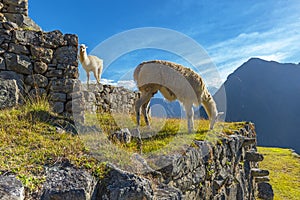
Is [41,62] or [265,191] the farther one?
[265,191]

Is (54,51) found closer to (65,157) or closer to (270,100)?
(65,157)

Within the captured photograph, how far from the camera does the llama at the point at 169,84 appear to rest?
18.7 ft

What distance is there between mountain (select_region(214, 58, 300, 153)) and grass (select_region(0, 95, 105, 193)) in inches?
3408

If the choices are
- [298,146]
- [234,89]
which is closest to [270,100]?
[234,89]

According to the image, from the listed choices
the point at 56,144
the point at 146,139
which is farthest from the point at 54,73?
the point at 146,139

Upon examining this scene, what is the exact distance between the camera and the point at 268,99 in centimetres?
10544

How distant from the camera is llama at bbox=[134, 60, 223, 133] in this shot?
18.7 feet

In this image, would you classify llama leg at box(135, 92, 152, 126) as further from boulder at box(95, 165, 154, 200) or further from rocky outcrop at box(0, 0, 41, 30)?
rocky outcrop at box(0, 0, 41, 30)

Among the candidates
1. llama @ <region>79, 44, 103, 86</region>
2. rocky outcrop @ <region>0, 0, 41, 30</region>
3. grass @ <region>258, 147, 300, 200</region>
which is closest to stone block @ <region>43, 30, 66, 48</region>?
rocky outcrop @ <region>0, 0, 41, 30</region>

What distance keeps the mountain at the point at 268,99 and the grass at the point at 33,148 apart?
284ft

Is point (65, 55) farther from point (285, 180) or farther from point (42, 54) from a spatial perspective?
point (285, 180)

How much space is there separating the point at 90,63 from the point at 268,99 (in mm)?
112044

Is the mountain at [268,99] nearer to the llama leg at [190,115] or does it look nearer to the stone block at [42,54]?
the llama leg at [190,115]

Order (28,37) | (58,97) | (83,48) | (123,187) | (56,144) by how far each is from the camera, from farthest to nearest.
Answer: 1. (83,48)
2. (58,97)
3. (28,37)
4. (56,144)
5. (123,187)
